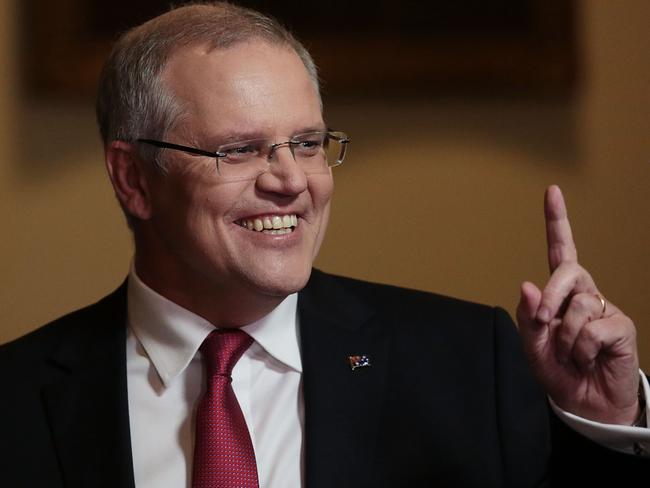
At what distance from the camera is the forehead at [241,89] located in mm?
1989

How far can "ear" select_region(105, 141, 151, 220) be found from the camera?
85.0 inches

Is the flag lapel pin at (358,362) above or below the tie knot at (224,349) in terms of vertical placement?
below

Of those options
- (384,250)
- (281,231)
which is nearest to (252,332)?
(281,231)

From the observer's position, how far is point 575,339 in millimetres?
1726

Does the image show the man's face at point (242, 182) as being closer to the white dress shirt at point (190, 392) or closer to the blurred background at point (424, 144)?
the white dress shirt at point (190, 392)

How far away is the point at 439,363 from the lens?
214 cm

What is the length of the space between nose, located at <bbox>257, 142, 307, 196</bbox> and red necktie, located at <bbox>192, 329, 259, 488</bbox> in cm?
30

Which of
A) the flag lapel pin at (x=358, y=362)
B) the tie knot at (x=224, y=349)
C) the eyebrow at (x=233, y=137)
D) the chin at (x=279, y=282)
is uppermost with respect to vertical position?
the eyebrow at (x=233, y=137)

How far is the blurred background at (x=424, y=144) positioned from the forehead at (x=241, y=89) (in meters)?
1.00

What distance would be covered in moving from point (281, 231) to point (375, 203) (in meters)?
1.16

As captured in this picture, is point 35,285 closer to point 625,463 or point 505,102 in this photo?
point 505,102

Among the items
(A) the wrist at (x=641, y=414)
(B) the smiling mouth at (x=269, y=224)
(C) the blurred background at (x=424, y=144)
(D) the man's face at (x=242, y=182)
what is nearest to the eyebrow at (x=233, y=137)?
(D) the man's face at (x=242, y=182)

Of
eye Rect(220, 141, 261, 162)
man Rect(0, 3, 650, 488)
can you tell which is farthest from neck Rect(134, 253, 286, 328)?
eye Rect(220, 141, 261, 162)

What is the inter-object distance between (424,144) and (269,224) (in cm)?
120
